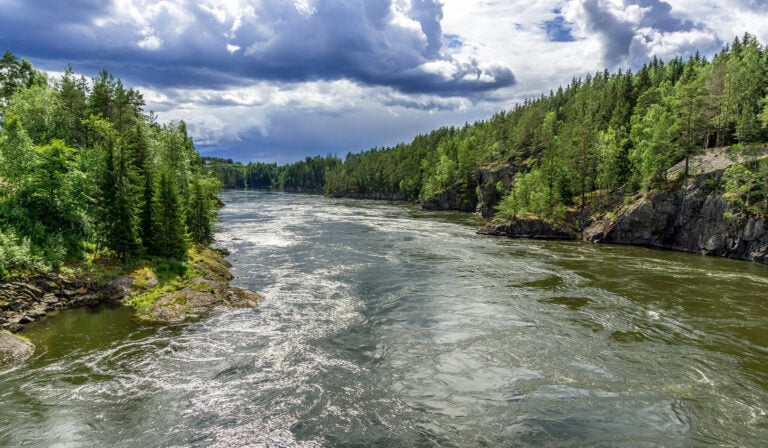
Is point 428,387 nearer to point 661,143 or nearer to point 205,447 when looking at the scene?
point 205,447

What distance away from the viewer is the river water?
14180 millimetres

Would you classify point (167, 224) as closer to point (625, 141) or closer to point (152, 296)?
point (152, 296)

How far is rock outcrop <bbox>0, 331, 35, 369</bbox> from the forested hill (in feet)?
225

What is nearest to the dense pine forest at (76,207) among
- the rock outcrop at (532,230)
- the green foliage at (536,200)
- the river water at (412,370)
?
the river water at (412,370)

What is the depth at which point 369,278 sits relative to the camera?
1469 inches

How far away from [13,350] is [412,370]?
796 inches

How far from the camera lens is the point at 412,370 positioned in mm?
19062

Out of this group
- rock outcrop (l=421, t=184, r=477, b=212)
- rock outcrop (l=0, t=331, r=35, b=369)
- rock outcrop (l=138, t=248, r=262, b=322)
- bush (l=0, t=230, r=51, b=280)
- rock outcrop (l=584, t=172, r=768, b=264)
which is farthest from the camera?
rock outcrop (l=421, t=184, r=477, b=212)

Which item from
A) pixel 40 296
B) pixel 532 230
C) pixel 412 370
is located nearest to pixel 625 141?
pixel 532 230

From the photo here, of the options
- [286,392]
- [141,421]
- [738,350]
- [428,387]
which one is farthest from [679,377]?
[141,421]

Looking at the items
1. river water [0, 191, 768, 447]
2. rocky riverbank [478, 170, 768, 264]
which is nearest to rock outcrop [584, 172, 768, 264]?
rocky riverbank [478, 170, 768, 264]

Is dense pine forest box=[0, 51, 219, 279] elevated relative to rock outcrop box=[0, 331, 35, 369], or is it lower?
elevated

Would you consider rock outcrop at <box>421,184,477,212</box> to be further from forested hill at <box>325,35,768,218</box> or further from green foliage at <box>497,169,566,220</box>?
green foliage at <box>497,169,566,220</box>

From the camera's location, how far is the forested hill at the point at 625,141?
6156cm
